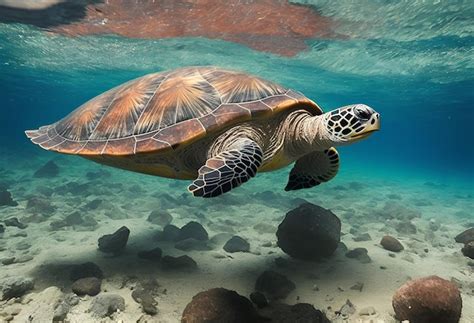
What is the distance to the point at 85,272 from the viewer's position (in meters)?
5.30

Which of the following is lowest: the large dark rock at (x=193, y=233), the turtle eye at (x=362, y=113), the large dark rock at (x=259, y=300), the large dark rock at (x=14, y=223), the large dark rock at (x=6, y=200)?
the large dark rock at (x=6, y=200)

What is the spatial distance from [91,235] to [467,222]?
13.3 metres

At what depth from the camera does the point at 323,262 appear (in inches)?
234

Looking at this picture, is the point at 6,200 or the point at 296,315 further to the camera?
the point at 6,200

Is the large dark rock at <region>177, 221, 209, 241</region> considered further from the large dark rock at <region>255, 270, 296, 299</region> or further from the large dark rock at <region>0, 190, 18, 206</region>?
the large dark rock at <region>0, 190, 18, 206</region>

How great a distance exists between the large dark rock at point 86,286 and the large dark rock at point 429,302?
4.30 metres

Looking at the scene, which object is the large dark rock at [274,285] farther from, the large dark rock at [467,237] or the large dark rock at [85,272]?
the large dark rock at [467,237]

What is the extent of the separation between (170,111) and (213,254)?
3.42 metres

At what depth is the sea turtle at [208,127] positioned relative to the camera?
4.08 m

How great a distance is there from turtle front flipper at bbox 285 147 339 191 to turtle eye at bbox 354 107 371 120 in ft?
4.63

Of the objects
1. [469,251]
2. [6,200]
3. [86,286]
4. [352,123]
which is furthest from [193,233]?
[6,200]

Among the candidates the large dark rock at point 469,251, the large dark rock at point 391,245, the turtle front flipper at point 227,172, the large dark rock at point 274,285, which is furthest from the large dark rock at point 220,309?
the large dark rock at point 469,251

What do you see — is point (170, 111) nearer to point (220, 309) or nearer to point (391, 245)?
point (220, 309)

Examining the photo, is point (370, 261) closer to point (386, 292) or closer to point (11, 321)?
point (386, 292)
